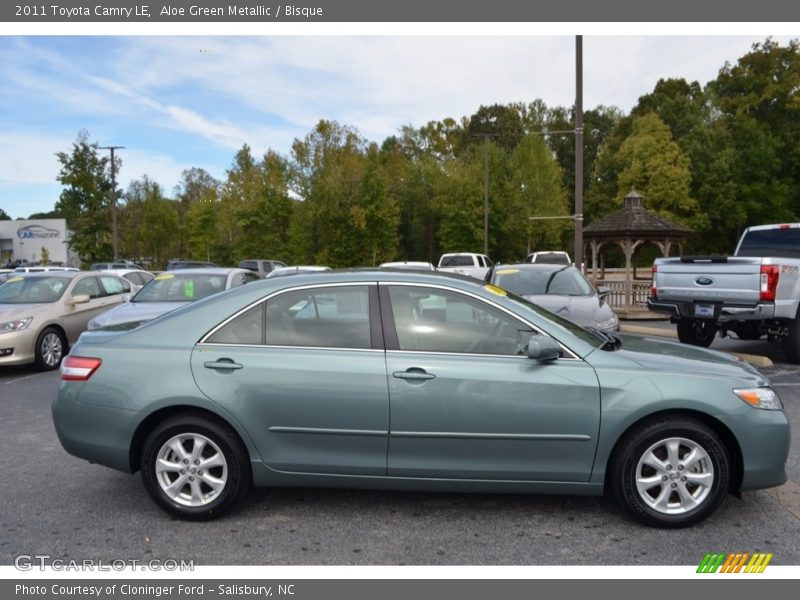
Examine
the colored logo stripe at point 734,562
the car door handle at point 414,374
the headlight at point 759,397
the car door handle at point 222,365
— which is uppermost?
the car door handle at point 222,365

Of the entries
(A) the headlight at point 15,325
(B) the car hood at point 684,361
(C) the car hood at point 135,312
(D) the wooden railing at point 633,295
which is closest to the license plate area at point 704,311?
(B) the car hood at point 684,361

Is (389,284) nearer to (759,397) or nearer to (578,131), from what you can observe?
(759,397)

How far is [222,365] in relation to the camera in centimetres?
404

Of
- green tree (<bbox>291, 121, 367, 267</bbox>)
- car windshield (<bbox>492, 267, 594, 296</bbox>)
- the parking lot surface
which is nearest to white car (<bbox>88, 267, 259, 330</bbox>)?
car windshield (<bbox>492, 267, 594, 296</bbox>)

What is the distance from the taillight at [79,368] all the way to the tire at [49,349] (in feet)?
20.7

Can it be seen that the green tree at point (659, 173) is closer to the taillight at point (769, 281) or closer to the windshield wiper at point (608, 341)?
the taillight at point (769, 281)

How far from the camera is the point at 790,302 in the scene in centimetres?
887

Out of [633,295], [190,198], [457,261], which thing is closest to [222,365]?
[633,295]

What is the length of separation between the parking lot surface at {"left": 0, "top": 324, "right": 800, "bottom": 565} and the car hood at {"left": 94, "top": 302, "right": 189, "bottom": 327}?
13.0 ft

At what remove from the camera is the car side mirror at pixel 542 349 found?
384cm

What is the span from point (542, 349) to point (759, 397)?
1.39 m

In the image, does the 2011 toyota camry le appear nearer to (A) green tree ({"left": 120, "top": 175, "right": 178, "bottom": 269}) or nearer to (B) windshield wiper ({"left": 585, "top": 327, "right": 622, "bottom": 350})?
(B) windshield wiper ({"left": 585, "top": 327, "right": 622, "bottom": 350})

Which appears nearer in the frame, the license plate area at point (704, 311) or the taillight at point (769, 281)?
the taillight at point (769, 281)

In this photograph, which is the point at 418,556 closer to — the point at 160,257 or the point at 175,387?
the point at 175,387
